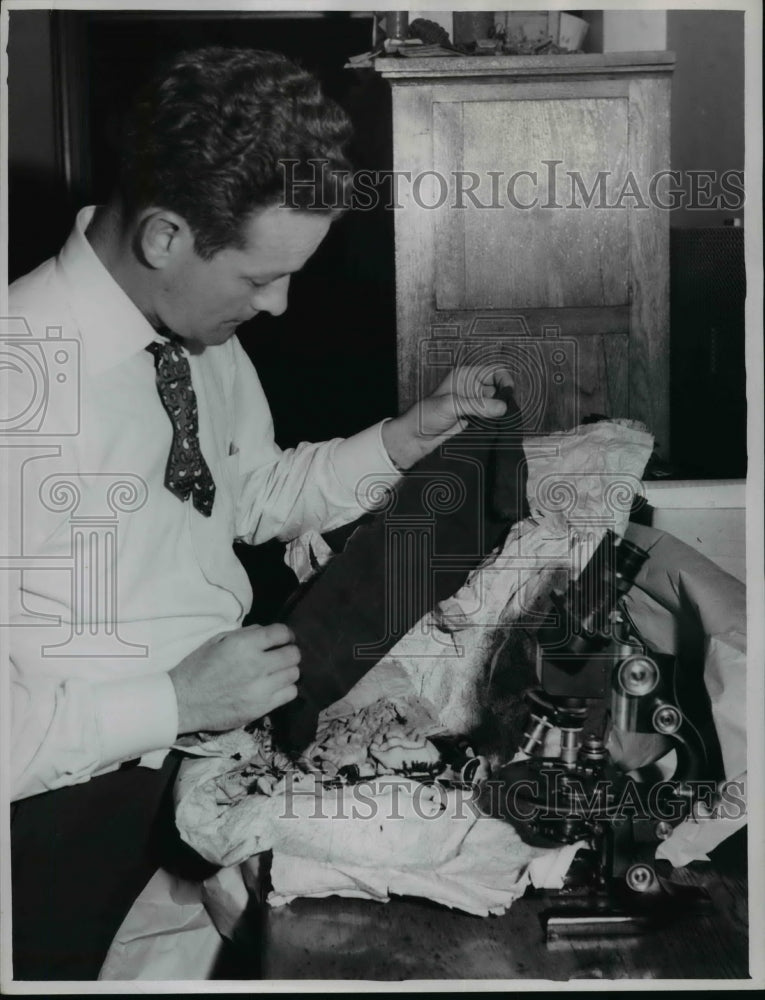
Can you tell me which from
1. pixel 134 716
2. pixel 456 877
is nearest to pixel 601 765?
pixel 456 877

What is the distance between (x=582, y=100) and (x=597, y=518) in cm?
56

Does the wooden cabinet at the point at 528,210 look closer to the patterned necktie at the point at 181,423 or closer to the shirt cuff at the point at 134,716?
the patterned necktie at the point at 181,423

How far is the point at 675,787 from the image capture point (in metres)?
1.48

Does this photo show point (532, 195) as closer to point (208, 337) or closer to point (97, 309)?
point (208, 337)

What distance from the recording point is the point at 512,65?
149 cm

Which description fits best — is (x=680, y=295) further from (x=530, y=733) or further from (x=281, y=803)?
(x=281, y=803)

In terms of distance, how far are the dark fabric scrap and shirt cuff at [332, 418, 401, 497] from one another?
1.5 inches

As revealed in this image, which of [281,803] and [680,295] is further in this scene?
[680,295]

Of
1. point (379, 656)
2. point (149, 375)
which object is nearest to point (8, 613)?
point (149, 375)

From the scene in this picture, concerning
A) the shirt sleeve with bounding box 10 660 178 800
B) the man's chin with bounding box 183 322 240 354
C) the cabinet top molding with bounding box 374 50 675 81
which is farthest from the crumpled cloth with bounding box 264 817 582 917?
the cabinet top molding with bounding box 374 50 675 81

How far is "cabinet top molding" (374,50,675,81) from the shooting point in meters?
1.48

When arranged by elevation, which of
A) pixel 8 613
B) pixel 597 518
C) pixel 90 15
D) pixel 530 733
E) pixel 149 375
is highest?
pixel 90 15

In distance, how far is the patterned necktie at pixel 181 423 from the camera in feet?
4.62

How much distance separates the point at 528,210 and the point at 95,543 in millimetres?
713
